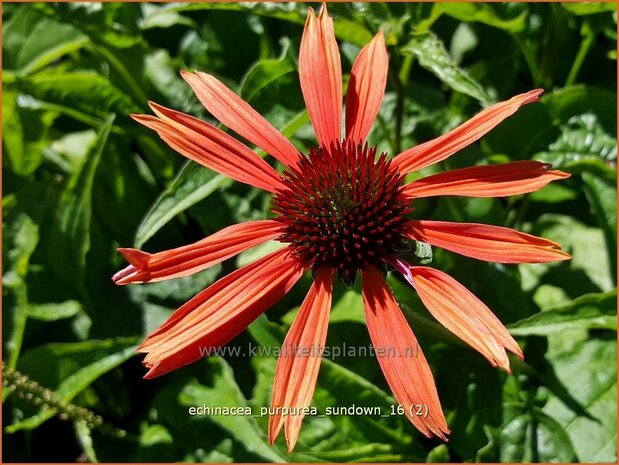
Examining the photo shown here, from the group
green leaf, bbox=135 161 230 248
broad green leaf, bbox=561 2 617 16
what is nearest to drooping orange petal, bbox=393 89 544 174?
green leaf, bbox=135 161 230 248

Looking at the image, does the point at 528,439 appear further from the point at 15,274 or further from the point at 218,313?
the point at 15,274

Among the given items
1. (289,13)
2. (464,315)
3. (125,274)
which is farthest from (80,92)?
(464,315)

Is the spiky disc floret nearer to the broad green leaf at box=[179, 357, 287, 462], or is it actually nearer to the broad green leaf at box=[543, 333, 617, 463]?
the broad green leaf at box=[179, 357, 287, 462]

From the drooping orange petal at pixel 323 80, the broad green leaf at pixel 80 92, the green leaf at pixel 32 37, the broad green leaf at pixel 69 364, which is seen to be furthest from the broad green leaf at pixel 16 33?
the drooping orange petal at pixel 323 80

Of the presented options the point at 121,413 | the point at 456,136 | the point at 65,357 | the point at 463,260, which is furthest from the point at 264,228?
the point at 121,413

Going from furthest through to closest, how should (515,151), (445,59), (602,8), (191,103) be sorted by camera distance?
(191,103)
(515,151)
(602,8)
(445,59)

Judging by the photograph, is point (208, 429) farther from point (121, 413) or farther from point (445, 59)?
point (445, 59)
